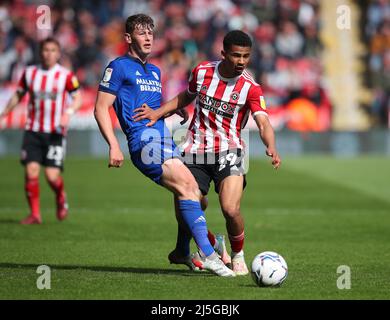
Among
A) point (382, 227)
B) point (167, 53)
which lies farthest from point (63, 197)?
point (167, 53)

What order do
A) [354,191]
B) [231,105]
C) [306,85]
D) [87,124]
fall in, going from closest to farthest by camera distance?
[231,105]
[354,191]
[87,124]
[306,85]

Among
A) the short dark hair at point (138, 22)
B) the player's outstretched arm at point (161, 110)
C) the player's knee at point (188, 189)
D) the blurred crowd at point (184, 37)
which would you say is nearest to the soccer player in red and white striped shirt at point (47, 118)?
the player's outstretched arm at point (161, 110)

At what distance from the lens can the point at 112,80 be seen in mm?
7801

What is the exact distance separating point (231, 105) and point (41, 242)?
310cm

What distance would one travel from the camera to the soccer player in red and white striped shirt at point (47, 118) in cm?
1206

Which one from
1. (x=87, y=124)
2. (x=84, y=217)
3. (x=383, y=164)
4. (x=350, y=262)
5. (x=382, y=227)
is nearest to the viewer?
(x=350, y=262)

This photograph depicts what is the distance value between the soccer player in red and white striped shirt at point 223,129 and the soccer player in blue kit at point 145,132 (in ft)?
0.49

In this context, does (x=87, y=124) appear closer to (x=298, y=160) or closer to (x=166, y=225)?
(x=298, y=160)

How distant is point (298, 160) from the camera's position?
22391 mm

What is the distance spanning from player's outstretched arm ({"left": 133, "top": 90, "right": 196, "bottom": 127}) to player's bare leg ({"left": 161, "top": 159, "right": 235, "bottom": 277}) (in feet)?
1.36

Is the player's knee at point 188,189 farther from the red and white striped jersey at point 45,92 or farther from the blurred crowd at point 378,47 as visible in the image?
the blurred crowd at point 378,47

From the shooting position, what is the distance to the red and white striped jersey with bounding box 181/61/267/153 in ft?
26.3

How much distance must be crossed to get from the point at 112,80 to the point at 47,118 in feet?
14.8

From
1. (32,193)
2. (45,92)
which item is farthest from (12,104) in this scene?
(32,193)
